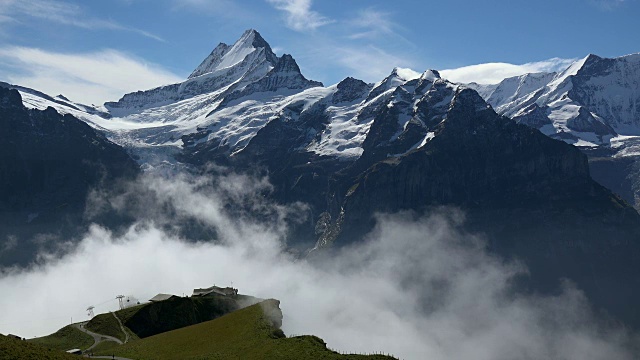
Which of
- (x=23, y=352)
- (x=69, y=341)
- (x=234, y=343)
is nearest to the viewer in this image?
(x=23, y=352)

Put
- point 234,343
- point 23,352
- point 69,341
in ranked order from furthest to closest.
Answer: point 69,341 → point 234,343 → point 23,352

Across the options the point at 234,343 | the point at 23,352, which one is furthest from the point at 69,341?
the point at 23,352

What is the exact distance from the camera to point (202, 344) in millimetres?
167625

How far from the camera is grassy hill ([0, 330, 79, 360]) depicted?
Answer: 12175cm

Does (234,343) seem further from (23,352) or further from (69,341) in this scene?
(69,341)

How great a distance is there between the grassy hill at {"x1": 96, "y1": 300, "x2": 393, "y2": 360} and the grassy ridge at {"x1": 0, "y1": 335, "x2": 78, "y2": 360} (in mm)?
31143

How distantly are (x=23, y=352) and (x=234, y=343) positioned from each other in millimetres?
50662

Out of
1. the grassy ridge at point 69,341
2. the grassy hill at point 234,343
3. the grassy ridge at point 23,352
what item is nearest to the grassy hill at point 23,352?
the grassy ridge at point 23,352

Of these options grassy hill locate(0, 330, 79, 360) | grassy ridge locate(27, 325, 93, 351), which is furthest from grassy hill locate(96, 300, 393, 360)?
grassy hill locate(0, 330, 79, 360)

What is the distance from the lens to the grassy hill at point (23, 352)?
121750mm

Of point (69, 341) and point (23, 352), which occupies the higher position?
point (69, 341)

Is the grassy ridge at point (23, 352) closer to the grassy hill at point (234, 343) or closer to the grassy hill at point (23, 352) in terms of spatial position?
the grassy hill at point (23, 352)

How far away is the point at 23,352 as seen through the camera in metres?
125

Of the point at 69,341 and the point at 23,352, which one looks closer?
the point at 23,352
